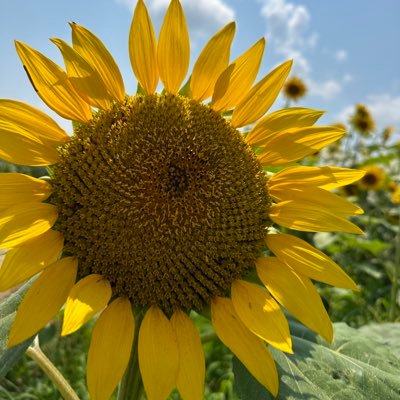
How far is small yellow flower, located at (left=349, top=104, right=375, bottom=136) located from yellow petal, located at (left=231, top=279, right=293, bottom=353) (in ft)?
26.3

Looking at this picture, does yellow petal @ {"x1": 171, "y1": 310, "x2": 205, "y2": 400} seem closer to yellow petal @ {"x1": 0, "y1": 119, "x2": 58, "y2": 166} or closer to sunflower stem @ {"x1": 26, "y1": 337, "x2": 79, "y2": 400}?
sunflower stem @ {"x1": 26, "y1": 337, "x2": 79, "y2": 400}

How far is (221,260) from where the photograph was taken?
5.41 feet

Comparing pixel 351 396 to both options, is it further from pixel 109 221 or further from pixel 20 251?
pixel 20 251

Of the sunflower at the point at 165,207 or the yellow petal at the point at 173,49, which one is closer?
the sunflower at the point at 165,207

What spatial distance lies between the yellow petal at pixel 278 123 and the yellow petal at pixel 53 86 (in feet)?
1.70

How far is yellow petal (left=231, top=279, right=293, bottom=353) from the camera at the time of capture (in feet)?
4.98

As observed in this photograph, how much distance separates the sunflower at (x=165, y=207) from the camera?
1.50 metres

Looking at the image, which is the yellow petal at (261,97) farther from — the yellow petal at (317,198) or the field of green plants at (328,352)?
the field of green plants at (328,352)

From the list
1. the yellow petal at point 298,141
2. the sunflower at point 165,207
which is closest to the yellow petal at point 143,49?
the sunflower at point 165,207

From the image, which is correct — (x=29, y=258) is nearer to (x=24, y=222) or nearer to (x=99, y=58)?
(x=24, y=222)

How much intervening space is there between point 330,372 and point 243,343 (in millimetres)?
372

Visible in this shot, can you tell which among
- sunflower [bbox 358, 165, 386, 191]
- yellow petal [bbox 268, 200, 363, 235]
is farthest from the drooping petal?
sunflower [bbox 358, 165, 386, 191]

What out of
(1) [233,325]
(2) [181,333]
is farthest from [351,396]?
(2) [181,333]

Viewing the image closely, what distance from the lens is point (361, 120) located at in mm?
9148
